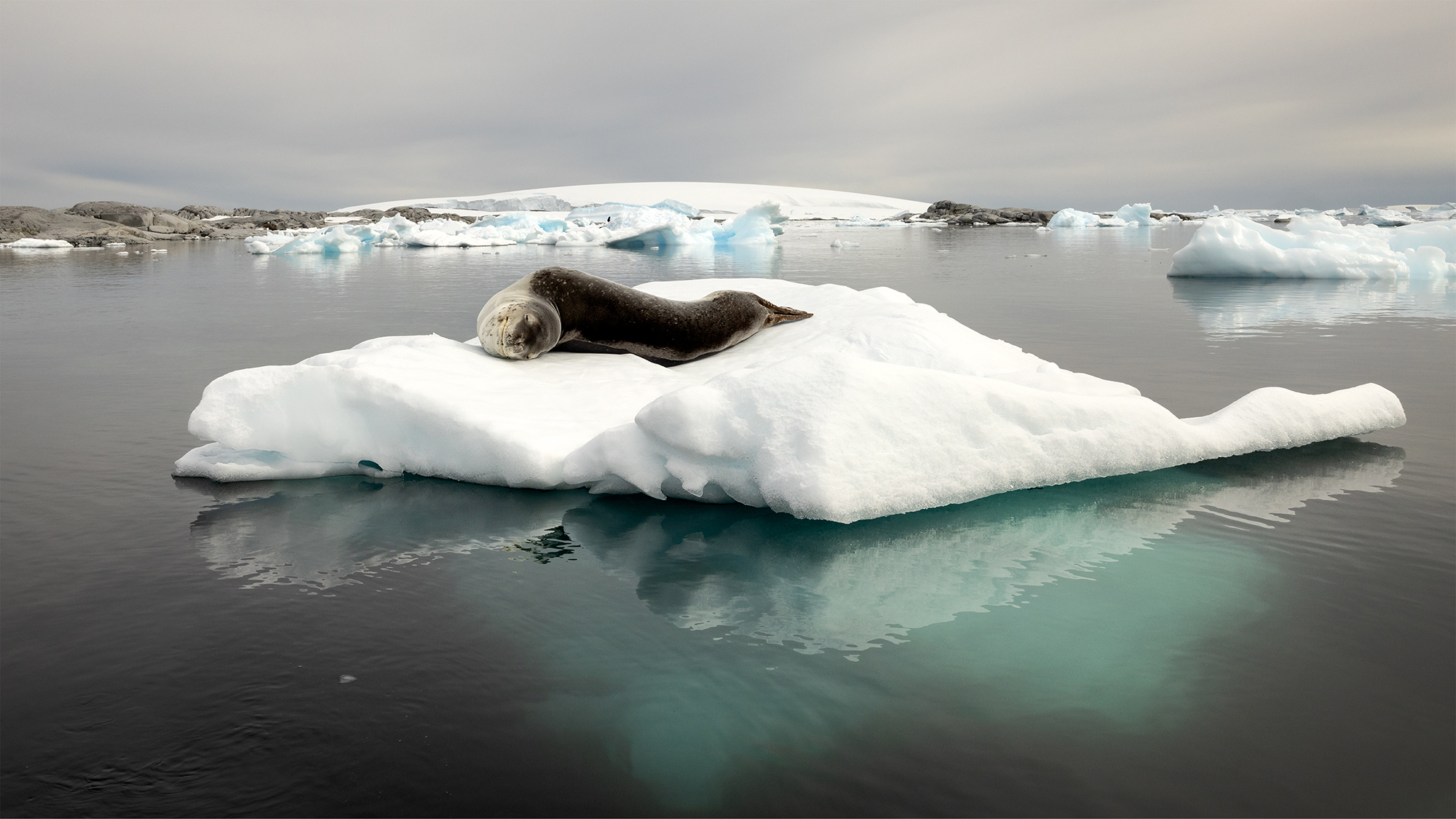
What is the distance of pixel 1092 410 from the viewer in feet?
15.0

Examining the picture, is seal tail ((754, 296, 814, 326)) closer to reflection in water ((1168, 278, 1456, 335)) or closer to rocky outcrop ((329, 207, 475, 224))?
reflection in water ((1168, 278, 1456, 335))

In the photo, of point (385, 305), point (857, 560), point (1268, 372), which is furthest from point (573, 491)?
point (385, 305)

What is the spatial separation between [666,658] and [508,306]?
4.34 metres

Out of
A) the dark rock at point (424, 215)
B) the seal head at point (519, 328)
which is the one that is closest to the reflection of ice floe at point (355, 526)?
the seal head at point (519, 328)

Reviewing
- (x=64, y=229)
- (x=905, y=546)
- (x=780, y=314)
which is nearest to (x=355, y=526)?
(x=905, y=546)

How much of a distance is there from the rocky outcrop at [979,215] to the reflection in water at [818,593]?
7871 cm

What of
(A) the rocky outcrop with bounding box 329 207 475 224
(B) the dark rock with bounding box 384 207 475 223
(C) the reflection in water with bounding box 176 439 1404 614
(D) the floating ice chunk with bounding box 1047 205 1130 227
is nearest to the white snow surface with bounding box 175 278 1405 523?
(C) the reflection in water with bounding box 176 439 1404 614

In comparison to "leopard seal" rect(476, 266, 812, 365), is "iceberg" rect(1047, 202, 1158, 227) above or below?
above

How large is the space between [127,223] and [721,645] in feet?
222

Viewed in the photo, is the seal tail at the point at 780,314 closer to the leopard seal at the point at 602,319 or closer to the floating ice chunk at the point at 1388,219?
the leopard seal at the point at 602,319

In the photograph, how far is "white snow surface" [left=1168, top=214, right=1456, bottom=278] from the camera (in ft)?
55.6

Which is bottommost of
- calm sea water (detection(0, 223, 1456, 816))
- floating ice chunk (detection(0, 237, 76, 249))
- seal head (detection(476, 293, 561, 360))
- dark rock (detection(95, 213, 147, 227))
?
calm sea water (detection(0, 223, 1456, 816))

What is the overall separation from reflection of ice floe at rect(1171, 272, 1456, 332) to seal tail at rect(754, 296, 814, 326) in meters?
5.60

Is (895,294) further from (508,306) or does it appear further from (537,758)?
(537,758)
